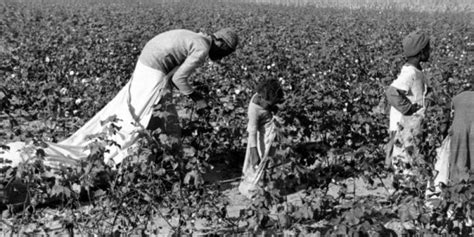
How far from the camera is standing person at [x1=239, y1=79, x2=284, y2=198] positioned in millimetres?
4641

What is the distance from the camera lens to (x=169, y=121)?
4.92 meters

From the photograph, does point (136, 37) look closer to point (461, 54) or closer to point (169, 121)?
point (461, 54)

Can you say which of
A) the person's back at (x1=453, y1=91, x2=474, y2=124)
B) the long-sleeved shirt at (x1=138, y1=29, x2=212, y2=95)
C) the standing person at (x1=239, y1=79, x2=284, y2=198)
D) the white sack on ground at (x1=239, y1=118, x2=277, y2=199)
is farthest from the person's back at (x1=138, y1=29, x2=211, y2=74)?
the person's back at (x1=453, y1=91, x2=474, y2=124)

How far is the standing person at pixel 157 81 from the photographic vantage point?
475 centimetres

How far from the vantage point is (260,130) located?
481cm

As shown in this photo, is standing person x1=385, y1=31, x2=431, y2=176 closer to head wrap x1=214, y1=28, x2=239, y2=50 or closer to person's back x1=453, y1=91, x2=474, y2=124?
person's back x1=453, y1=91, x2=474, y2=124

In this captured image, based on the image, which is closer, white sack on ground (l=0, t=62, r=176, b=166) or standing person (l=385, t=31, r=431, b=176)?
standing person (l=385, t=31, r=431, b=176)

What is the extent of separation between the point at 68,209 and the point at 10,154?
0.82m

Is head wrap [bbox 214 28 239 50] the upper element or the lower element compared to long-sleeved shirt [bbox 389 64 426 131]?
upper

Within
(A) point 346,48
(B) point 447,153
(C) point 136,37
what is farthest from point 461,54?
(B) point 447,153

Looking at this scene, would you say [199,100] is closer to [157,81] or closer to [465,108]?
[157,81]

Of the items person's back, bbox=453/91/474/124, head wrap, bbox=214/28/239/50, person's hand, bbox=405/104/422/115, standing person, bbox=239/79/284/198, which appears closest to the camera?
person's back, bbox=453/91/474/124

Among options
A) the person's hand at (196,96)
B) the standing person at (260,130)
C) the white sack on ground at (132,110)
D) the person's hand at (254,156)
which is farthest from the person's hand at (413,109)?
the white sack on ground at (132,110)

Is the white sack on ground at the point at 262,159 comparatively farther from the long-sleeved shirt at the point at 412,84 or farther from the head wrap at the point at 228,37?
the long-sleeved shirt at the point at 412,84
